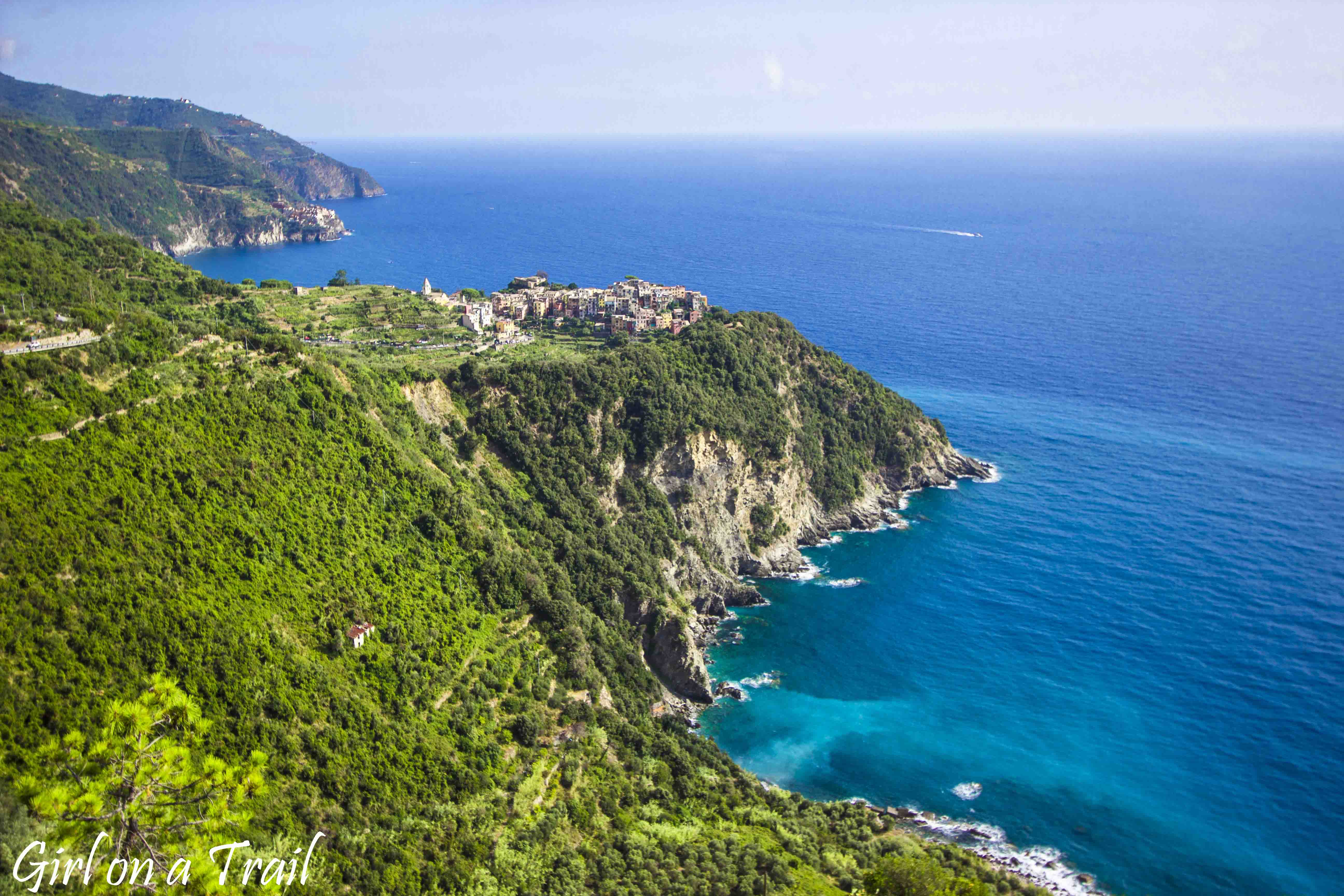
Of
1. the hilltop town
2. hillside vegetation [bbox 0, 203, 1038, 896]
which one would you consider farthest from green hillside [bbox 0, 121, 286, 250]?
hillside vegetation [bbox 0, 203, 1038, 896]

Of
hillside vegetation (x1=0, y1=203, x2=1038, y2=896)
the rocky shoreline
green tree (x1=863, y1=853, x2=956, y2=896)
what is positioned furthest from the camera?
the rocky shoreline

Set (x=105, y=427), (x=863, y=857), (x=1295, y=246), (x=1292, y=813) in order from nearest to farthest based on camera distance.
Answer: (x=105, y=427)
(x=863, y=857)
(x=1292, y=813)
(x=1295, y=246)

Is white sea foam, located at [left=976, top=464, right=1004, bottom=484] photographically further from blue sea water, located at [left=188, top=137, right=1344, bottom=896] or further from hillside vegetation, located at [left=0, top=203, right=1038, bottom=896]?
hillside vegetation, located at [left=0, top=203, right=1038, bottom=896]

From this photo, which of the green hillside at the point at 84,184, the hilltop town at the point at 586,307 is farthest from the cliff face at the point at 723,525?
the green hillside at the point at 84,184

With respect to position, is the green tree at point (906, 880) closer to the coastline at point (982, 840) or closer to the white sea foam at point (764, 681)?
the coastline at point (982, 840)

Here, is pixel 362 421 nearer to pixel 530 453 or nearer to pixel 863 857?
pixel 530 453

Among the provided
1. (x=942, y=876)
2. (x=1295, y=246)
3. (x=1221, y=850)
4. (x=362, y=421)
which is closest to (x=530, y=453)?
(x=362, y=421)
